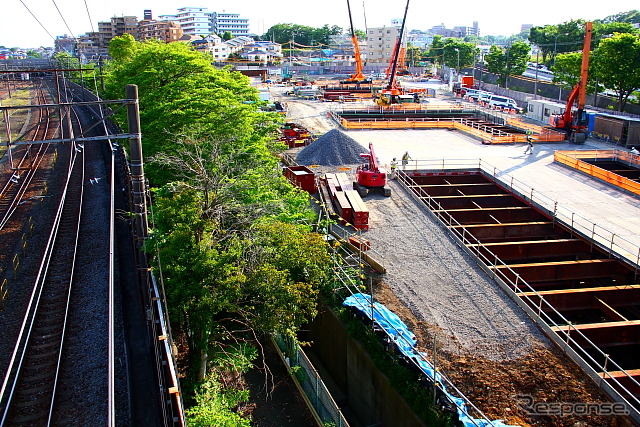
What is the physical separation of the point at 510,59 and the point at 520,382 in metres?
77.5

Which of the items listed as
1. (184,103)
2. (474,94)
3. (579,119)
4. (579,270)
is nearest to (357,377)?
(579,270)

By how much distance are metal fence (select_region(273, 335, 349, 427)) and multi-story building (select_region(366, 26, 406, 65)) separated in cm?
15674

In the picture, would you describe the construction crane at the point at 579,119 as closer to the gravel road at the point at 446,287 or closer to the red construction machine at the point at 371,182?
the red construction machine at the point at 371,182

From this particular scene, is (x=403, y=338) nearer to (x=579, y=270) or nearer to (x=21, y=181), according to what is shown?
(x=579, y=270)

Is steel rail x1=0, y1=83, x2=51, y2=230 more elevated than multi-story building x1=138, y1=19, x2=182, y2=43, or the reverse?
multi-story building x1=138, y1=19, x2=182, y2=43

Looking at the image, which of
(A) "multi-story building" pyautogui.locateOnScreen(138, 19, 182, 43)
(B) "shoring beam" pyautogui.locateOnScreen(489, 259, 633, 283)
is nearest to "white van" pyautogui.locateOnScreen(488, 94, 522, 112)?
(B) "shoring beam" pyautogui.locateOnScreen(489, 259, 633, 283)

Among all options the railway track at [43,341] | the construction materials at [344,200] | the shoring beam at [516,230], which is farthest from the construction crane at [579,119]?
the railway track at [43,341]

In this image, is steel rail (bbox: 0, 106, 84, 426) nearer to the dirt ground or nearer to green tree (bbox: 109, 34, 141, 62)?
the dirt ground

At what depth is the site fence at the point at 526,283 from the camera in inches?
536

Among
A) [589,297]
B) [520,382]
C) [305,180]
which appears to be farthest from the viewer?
[305,180]

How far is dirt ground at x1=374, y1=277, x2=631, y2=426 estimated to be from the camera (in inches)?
483

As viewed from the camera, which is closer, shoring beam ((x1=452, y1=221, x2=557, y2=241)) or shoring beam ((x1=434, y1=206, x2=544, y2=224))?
shoring beam ((x1=452, y1=221, x2=557, y2=241))

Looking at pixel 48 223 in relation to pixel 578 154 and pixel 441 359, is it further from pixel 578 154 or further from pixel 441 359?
pixel 578 154

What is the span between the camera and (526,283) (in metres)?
18.0
